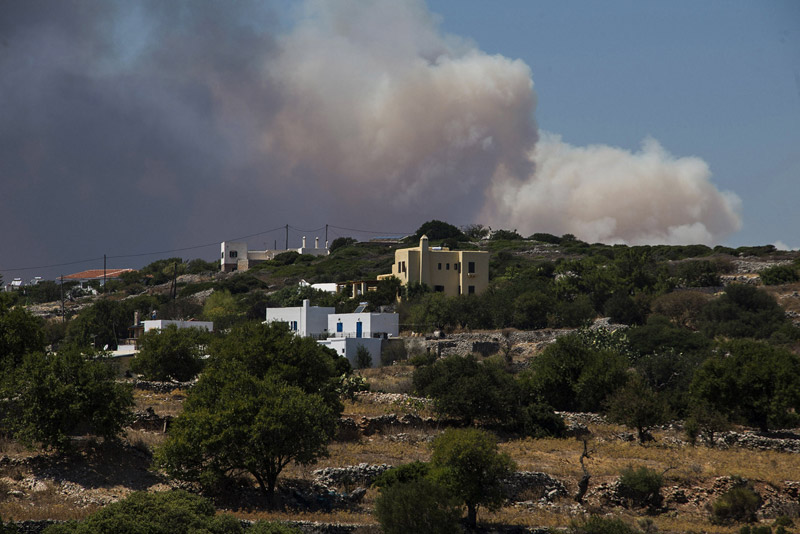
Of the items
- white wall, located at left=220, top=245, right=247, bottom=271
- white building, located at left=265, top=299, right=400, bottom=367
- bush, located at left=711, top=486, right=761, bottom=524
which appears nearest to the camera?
bush, located at left=711, top=486, right=761, bottom=524

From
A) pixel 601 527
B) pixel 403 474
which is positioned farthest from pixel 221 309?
pixel 601 527

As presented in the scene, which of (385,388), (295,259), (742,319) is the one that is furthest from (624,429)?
(295,259)

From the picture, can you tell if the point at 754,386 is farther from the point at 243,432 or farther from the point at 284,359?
the point at 243,432

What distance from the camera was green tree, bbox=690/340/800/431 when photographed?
38.9m

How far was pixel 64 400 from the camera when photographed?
26.9 m

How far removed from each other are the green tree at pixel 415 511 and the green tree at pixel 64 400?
9887 millimetres

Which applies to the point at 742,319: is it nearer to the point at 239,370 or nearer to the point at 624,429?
the point at 624,429

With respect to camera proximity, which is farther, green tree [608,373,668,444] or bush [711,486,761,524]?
green tree [608,373,668,444]

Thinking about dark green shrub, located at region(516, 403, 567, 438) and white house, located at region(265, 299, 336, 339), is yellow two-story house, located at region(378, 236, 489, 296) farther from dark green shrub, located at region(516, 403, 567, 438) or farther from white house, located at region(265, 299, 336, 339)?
dark green shrub, located at region(516, 403, 567, 438)

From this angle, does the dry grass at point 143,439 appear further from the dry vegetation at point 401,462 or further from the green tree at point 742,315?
the green tree at point 742,315

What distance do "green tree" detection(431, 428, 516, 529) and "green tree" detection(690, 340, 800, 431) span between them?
17582 millimetres

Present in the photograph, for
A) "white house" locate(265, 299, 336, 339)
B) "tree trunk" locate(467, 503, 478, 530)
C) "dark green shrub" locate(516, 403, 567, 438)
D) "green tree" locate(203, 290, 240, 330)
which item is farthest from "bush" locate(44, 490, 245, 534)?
"green tree" locate(203, 290, 240, 330)

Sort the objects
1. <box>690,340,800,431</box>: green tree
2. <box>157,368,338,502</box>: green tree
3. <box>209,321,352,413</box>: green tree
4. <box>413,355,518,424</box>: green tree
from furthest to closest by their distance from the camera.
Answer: <box>690,340,800,431</box>: green tree → <box>413,355,518,424</box>: green tree → <box>209,321,352,413</box>: green tree → <box>157,368,338,502</box>: green tree

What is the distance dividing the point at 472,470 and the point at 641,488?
Answer: 20.4ft
